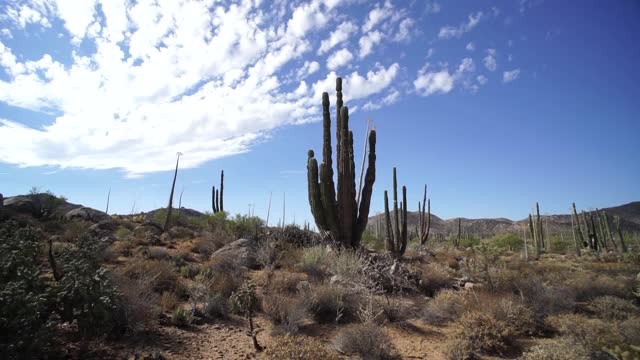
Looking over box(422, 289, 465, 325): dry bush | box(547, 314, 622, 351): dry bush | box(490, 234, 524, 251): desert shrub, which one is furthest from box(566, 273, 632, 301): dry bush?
box(490, 234, 524, 251): desert shrub

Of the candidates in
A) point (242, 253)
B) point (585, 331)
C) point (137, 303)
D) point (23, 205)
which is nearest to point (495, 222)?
point (242, 253)

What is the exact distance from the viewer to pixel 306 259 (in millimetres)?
10500

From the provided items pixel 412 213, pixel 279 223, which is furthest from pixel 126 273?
pixel 412 213

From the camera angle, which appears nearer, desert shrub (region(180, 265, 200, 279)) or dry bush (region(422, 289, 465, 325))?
dry bush (region(422, 289, 465, 325))

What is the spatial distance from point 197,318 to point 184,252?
6137 mm

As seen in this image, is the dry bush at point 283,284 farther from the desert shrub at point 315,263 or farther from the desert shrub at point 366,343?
the desert shrub at point 366,343

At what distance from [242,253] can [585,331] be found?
28.9 ft

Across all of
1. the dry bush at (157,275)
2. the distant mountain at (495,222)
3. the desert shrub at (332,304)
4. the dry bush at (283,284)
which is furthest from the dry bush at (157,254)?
the distant mountain at (495,222)

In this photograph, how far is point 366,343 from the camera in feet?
18.1

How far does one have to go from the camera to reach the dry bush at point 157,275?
7754mm

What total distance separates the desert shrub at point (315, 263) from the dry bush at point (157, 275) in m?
3.51

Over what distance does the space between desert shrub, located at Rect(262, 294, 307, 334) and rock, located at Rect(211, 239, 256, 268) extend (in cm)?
398

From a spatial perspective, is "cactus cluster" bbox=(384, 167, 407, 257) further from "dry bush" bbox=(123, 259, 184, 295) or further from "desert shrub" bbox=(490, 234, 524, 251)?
"desert shrub" bbox=(490, 234, 524, 251)

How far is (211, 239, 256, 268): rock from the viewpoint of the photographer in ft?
36.1
